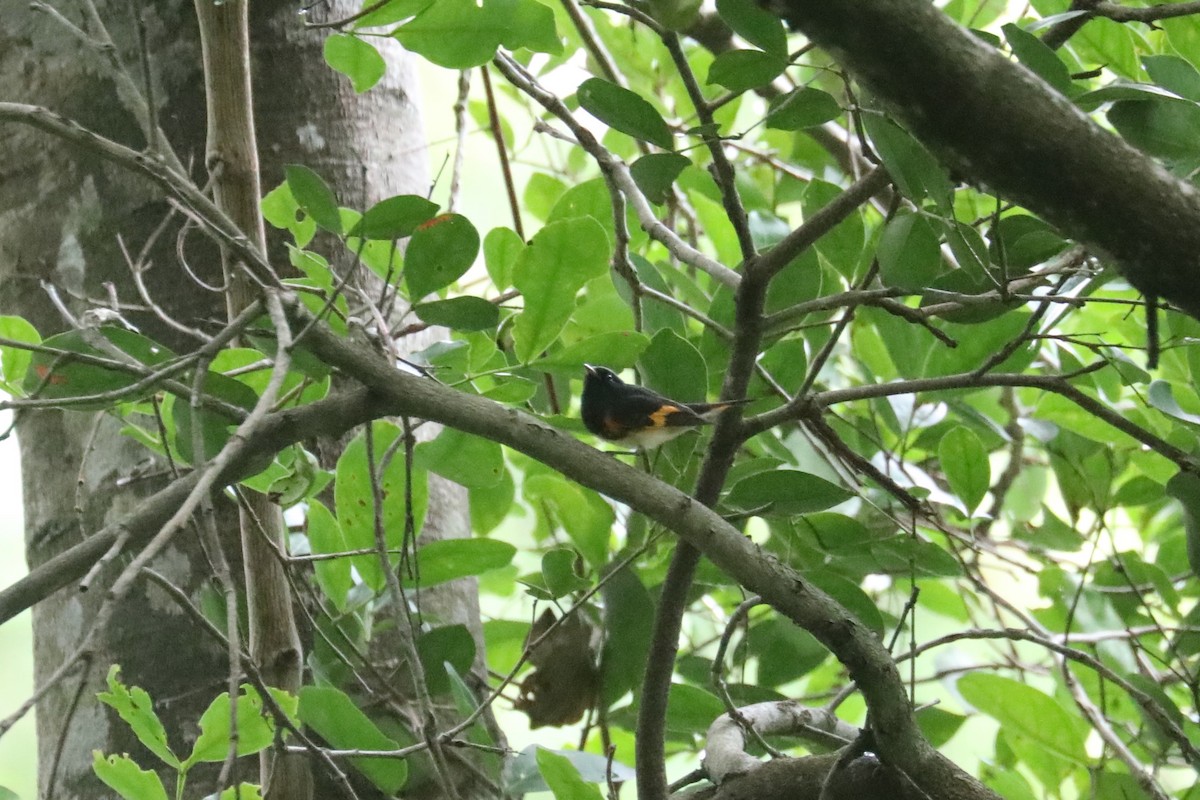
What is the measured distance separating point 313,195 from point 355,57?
179 millimetres

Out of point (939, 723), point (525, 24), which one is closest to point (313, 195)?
point (525, 24)

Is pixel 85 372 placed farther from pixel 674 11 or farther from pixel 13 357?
pixel 674 11

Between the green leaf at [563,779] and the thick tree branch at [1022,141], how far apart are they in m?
0.66

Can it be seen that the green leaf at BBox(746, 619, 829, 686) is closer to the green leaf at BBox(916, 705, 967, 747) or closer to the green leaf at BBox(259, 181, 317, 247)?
the green leaf at BBox(916, 705, 967, 747)

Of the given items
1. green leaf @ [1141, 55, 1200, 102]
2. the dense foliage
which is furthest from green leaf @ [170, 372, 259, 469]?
green leaf @ [1141, 55, 1200, 102]

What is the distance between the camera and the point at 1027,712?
1.46 meters

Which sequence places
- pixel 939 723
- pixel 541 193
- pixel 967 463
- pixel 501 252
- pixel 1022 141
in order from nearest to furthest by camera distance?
pixel 1022 141 < pixel 501 252 < pixel 967 463 < pixel 939 723 < pixel 541 193

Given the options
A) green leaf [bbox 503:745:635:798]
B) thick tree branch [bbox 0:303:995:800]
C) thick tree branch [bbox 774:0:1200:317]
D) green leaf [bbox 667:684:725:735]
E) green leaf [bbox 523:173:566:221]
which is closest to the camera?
thick tree branch [bbox 774:0:1200:317]

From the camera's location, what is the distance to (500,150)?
77.0 inches

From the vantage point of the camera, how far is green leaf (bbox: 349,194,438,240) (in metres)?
1.03

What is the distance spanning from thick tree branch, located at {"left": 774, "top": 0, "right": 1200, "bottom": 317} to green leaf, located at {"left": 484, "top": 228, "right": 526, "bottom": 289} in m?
0.61

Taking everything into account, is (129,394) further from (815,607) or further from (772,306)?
(772,306)

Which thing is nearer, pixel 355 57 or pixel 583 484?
pixel 583 484

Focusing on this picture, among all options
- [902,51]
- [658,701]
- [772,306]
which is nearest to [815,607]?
[658,701]
